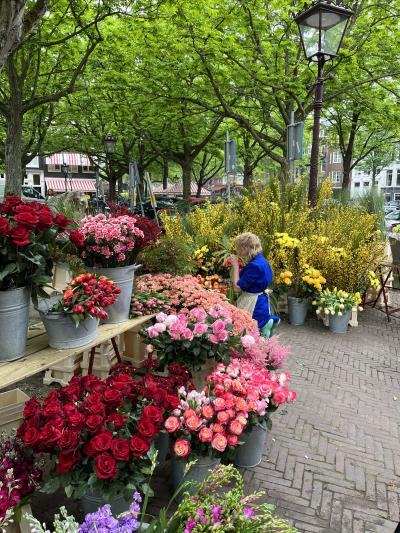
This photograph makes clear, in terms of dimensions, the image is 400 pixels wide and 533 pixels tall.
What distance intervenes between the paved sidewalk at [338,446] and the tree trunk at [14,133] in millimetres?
8010

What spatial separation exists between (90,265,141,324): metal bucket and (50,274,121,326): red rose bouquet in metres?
0.37

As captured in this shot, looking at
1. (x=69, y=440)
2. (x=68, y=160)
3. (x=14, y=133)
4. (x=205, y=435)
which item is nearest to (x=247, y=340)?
(x=205, y=435)

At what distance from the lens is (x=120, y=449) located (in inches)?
74.2

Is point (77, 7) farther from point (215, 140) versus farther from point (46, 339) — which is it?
point (215, 140)

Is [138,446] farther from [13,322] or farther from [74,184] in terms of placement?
[74,184]

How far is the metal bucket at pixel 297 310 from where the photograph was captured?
6449 millimetres

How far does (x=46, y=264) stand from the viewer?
7.43 ft

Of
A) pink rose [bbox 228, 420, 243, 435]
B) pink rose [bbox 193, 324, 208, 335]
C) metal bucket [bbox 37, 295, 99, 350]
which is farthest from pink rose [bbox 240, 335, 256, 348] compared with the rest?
metal bucket [bbox 37, 295, 99, 350]

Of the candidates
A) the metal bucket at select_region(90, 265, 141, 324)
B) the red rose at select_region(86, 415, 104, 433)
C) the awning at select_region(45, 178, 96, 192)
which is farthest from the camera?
the awning at select_region(45, 178, 96, 192)

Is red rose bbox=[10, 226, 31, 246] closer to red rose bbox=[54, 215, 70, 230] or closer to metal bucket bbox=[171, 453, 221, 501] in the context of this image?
red rose bbox=[54, 215, 70, 230]

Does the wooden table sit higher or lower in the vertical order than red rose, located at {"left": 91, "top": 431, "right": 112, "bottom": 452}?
higher

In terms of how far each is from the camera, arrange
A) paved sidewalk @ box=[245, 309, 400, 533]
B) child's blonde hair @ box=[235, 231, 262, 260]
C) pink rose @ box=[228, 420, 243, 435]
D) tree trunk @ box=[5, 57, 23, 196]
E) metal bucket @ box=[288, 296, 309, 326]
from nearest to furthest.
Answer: pink rose @ box=[228, 420, 243, 435] < paved sidewalk @ box=[245, 309, 400, 533] < child's blonde hair @ box=[235, 231, 262, 260] < metal bucket @ box=[288, 296, 309, 326] < tree trunk @ box=[5, 57, 23, 196]

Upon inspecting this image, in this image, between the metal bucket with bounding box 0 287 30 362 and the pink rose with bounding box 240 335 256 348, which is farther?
the pink rose with bounding box 240 335 256 348

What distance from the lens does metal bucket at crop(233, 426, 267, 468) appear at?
291 centimetres
